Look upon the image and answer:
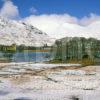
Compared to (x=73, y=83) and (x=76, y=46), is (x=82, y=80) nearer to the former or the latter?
(x=73, y=83)

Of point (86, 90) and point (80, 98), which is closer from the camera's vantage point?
point (80, 98)

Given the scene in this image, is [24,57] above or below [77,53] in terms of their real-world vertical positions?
below

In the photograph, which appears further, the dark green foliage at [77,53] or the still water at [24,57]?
the still water at [24,57]

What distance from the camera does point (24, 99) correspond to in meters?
14.8

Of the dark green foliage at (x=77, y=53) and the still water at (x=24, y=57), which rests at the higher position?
the dark green foliage at (x=77, y=53)

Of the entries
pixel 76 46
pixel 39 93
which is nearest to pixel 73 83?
pixel 39 93

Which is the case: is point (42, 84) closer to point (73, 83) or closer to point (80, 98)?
point (73, 83)

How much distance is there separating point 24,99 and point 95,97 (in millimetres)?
3118

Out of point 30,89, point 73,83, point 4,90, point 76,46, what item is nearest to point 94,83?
point 73,83

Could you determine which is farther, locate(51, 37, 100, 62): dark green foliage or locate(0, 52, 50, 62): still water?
locate(0, 52, 50, 62): still water

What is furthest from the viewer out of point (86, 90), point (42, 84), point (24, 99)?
point (42, 84)

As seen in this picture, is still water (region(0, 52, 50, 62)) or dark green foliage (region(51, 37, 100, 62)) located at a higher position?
dark green foliage (region(51, 37, 100, 62))

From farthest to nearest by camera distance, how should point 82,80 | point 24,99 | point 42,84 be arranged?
point 82,80
point 42,84
point 24,99

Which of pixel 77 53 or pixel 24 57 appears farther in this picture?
pixel 24 57
